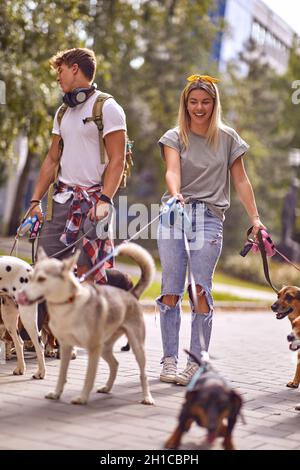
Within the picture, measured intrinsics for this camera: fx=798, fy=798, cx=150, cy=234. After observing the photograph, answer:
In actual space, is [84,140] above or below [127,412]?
above

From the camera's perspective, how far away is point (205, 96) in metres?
6.40

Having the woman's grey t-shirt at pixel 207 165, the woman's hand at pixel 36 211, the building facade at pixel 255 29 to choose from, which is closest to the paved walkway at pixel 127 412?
the woman's hand at pixel 36 211

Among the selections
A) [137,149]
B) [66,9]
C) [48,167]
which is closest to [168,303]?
[48,167]

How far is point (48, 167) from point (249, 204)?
169 centimetres

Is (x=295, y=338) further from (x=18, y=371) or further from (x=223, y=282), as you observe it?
(x=223, y=282)

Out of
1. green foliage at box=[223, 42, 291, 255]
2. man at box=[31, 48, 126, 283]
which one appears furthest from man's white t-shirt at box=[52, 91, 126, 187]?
green foliage at box=[223, 42, 291, 255]

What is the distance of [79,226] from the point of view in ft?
20.8

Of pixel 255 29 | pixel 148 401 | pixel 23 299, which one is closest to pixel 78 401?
pixel 148 401

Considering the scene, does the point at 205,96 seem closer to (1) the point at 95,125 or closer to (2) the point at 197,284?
(1) the point at 95,125

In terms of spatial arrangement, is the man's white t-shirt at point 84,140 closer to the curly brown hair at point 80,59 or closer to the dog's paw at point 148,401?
the curly brown hair at point 80,59

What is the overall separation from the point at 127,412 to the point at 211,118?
101 inches

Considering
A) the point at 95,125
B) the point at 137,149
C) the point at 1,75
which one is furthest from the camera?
the point at 137,149

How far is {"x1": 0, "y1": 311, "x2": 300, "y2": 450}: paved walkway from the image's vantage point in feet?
14.2

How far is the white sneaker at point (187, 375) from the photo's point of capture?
20.8ft
